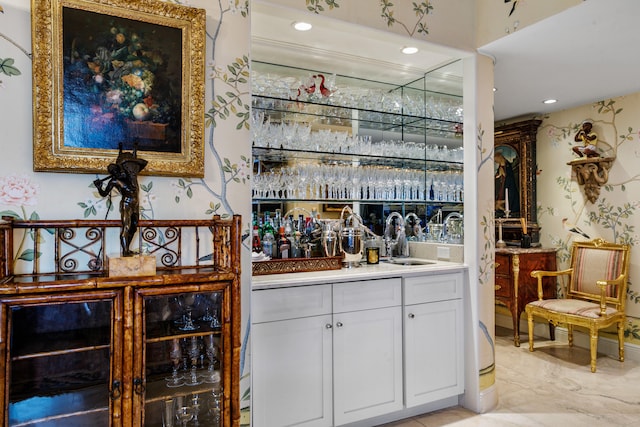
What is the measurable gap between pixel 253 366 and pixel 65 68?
1562mm

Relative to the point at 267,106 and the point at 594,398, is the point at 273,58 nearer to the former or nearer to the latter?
the point at 267,106

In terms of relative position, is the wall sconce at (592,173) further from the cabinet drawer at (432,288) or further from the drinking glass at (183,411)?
the drinking glass at (183,411)

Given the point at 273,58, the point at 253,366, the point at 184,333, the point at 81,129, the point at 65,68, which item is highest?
the point at 273,58

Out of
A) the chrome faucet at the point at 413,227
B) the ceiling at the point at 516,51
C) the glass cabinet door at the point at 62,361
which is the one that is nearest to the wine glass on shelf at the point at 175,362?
the glass cabinet door at the point at 62,361

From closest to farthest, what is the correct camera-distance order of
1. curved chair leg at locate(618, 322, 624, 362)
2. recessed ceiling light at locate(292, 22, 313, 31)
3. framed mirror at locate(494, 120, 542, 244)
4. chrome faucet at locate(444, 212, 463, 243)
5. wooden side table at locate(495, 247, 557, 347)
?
recessed ceiling light at locate(292, 22, 313, 31) < chrome faucet at locate(444, 212, 463, 243) < curved chair leg at locate(618, 322, 624, 362) < wooden side table at locate(495, 247, 557, 347) < framed mirror at locate(494, 120, 542, 244)

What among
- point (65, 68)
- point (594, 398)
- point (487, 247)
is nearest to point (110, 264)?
point (65, 68)

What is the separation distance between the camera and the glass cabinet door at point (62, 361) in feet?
4.57

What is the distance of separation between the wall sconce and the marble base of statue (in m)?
4.12

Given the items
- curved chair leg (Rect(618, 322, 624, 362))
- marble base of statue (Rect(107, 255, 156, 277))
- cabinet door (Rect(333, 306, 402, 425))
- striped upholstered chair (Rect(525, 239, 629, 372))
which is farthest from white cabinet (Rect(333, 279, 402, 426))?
curved chair leg (Rect(618, 322, 624, 362))

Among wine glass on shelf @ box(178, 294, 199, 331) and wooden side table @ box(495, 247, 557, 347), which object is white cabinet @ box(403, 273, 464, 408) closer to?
wine glass on shelf @ box(178, 294, 199, 331)

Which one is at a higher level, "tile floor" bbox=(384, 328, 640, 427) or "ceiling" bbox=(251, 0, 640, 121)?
"ceiling" bbox=(251, 0, 640, 121)

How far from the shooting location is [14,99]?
1646 mm

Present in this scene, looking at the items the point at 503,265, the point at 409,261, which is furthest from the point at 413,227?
the point at 503,265

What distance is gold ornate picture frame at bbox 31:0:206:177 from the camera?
1667 mm
